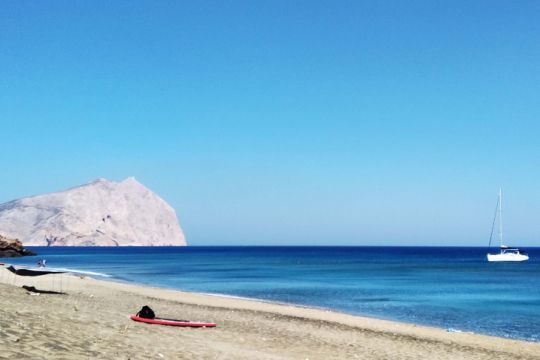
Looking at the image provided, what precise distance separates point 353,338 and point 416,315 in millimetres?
14167

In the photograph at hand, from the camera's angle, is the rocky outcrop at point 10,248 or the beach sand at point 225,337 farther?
the rocky outcrop at point 10,248

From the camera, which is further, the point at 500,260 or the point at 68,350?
the point at 500,260

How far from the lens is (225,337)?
1877 cm

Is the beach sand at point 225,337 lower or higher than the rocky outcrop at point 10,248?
higher

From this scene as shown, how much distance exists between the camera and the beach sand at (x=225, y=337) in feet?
36.9

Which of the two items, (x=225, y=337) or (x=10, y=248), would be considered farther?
(x=10, y=248)

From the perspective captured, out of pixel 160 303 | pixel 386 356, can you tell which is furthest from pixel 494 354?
pixel 160 303

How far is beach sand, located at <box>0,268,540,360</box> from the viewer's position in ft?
36.9

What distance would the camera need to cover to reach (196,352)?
13711 mm

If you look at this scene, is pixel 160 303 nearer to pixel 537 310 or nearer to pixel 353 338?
pixel 353 338

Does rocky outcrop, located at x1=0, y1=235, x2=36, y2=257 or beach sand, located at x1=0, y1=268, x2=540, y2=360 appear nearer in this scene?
beach sand, located at x1=0, y1=268, x2=540, y2=360

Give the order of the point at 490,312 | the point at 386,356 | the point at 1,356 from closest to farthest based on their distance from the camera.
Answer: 1. the point at 1,356
2. the point at 386,356
3. the point at 490,312

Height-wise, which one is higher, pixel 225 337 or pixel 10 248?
pixel 225 337

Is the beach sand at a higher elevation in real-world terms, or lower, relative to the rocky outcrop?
higher
